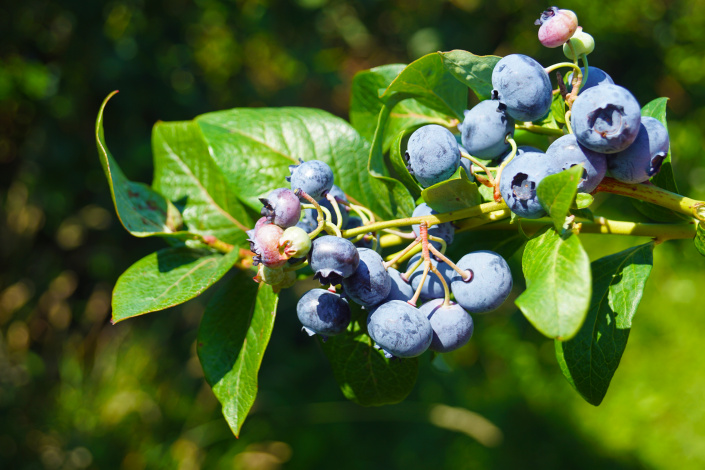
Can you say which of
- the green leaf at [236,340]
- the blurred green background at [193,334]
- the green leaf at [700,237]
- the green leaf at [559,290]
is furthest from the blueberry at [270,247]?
the blurred green background at [193,334]

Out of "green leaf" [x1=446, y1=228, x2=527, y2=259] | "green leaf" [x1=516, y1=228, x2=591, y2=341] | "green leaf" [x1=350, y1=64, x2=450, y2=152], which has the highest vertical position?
"green leaf" [x1=350, y1=64, x2=450, y2=152]

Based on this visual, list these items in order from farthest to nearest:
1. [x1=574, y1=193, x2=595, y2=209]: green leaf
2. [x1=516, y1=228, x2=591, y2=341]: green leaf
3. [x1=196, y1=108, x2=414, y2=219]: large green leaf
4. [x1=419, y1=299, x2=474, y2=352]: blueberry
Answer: [x1=196, y1=108, x2=414, y2=219]: large green leaf, [x1=419, y1=299, x2=474, y2=352]: blueberry, [x1=574, y1=193, x2=595, y2=209]: green leaf, [x1=516, y1=228, x2=591, y2=341]: green leaf

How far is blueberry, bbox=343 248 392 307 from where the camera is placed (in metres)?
0.80

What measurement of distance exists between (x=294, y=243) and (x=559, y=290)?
35cm

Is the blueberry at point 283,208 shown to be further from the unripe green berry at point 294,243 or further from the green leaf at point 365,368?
the green leaf at point 365,368

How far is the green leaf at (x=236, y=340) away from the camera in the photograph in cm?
98

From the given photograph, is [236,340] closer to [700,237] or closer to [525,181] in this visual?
[525,181]

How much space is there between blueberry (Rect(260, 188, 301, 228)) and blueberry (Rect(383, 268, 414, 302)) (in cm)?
18

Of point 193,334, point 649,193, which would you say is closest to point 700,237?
point 649,193

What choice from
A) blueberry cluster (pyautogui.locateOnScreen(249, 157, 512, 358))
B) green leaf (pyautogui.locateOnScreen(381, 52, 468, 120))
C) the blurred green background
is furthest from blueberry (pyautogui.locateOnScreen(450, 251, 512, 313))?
the blurred green background

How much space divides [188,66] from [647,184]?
2.92 metres

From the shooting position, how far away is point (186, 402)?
153 inches

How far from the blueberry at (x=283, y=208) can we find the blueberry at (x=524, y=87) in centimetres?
35

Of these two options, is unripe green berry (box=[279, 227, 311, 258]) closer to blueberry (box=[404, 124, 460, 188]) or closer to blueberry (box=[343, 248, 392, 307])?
blueberry (box=[343, 248, 392, 307])
